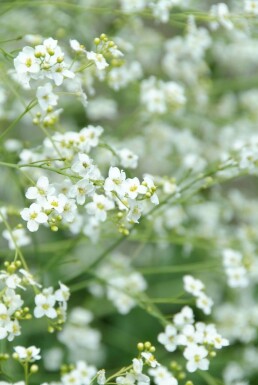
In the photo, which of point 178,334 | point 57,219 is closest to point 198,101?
point 178,334

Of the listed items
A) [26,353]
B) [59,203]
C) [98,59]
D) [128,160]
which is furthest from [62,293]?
[98,59]

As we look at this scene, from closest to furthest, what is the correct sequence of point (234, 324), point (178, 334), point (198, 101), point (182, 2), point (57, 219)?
point (57, 219), point (178, 334), point (182, 2), point (234, 324), point (198, 101)

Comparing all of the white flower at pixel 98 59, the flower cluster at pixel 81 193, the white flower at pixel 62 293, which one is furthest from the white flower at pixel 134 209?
the white flower at pixel 98 59

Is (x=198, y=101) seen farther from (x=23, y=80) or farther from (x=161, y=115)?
(x=23, y=80)

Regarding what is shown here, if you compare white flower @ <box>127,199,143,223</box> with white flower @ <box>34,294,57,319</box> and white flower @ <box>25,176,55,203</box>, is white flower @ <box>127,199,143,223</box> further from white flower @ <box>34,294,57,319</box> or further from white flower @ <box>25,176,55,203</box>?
white flower @ <box>34,294,57,319</box>

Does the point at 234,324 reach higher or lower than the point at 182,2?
lower

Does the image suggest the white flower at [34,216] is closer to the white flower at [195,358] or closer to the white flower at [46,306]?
the white flower at [46,306]

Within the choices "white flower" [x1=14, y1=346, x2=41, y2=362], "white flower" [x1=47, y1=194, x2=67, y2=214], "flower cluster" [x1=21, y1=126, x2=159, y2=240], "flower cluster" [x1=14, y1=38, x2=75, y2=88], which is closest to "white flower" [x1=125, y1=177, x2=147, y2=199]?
"flower cluster" [x1=21, y1=126, x2=159, y2=240]
